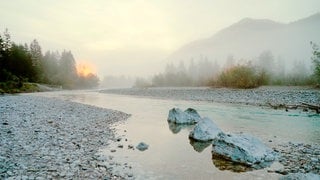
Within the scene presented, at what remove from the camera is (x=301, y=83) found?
199 feet

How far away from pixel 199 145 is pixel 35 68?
105 metres

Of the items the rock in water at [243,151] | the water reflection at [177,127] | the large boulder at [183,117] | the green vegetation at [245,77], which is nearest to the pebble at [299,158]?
the rock in water at [243,151]

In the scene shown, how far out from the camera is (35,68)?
11069cm

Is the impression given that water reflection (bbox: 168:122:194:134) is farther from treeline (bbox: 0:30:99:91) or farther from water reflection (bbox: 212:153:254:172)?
treeline (bbox: 0:30:99:91)

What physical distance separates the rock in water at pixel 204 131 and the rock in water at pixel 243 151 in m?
3.19

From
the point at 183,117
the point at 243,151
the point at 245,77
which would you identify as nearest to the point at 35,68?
the point at 245,77

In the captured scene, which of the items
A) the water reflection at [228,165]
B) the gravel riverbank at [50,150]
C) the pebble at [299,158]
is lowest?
the water reflection at [228,165]

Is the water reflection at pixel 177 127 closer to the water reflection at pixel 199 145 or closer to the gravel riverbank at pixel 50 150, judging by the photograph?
the water reflection at pixel 199 145

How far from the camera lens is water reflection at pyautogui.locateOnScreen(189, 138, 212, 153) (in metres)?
16.3

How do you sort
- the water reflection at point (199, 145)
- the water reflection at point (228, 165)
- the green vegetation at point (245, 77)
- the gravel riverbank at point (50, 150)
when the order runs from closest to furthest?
the gravel riverbank at point (50, 150)
the water reflection at point (228, 165)
the water reflection at point (199, 145)
the green vegetation at point (245, 77)

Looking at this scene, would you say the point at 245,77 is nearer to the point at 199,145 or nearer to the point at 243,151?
the point at 199,145

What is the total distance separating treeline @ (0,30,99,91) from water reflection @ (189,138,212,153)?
64.1 meters

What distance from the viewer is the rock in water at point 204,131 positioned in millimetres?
18641

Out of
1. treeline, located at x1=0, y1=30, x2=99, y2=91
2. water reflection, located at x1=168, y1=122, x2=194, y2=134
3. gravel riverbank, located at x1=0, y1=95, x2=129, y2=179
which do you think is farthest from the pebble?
treeline, located at x1=0, y1=30, x2=99, y2=91
